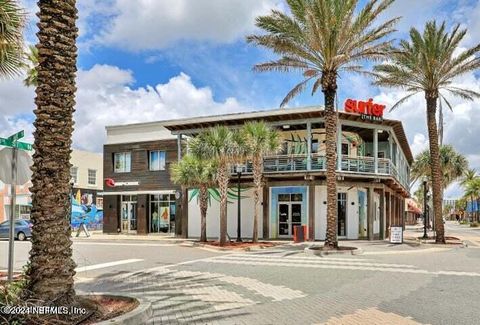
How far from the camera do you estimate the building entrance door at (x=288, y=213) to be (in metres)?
30.2

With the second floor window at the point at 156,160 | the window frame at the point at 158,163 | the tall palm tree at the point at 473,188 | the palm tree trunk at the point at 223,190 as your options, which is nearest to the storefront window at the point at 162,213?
the window frame at the point at 158,163

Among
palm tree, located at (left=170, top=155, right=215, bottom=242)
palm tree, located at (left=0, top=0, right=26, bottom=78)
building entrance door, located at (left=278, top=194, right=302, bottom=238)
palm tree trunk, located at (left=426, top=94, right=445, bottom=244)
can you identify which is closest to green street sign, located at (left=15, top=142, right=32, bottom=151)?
palm tree, located at (left=0, top=0, right=26, bottom=78)

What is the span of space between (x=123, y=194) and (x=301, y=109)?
15.8m

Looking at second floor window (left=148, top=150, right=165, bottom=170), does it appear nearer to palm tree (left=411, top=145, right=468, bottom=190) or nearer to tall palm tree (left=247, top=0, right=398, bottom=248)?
tall palm tree (left=247, top=0, right=398, bottom=248)

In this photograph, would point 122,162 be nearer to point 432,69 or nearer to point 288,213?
point 288,213

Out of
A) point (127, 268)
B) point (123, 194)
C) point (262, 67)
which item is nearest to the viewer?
point (127, 268)

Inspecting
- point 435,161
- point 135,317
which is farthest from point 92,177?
point 135,317

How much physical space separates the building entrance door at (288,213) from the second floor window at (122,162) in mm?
12641

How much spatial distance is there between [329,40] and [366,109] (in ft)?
31.1

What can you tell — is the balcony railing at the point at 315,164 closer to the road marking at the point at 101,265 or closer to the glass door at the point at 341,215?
the glass door at the point at 341,215

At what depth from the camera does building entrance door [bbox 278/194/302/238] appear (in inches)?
1189

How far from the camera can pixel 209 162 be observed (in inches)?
933

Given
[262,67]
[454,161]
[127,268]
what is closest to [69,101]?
[127,268]

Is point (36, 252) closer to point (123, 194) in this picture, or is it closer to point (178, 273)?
point (178, 273)
